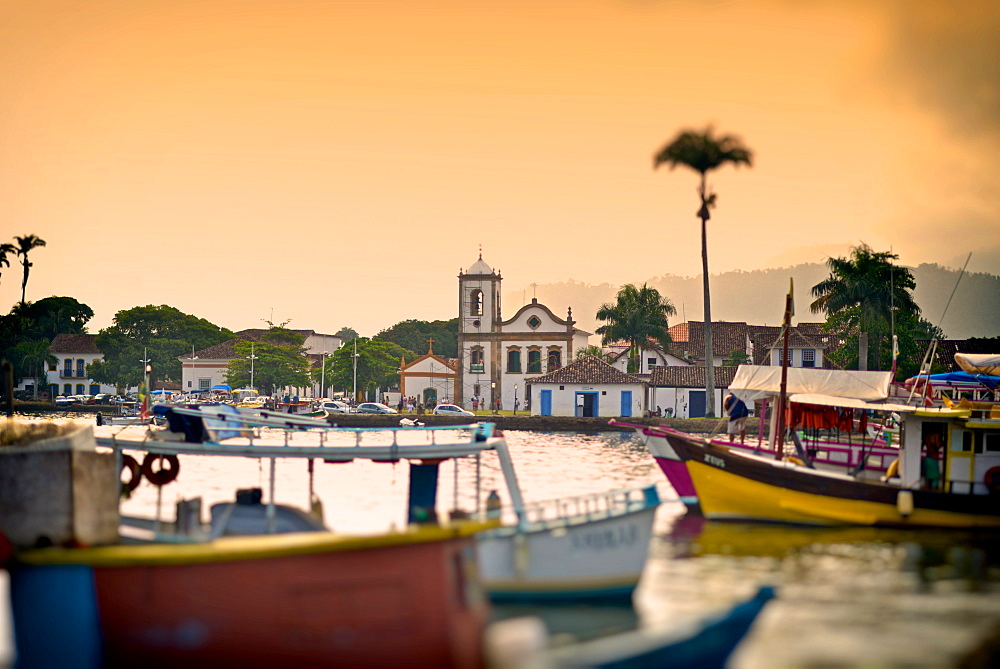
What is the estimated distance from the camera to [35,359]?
367 feet

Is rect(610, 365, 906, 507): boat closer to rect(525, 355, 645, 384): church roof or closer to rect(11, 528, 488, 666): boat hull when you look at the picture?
rect(11, 528, 488, 666): boat hull

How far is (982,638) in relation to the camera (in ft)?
50.9

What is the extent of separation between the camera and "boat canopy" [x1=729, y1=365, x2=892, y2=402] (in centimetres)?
3134

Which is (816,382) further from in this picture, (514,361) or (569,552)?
(514,361)

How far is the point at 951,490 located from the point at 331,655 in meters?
18.8

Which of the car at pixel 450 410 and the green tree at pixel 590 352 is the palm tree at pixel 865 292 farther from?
the green tree at pixel 590 352

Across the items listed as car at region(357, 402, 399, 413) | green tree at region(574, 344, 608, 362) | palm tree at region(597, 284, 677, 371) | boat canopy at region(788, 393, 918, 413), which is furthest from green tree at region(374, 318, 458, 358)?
boat canopy at region(788, 393, 918, 413)

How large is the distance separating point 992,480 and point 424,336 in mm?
125111

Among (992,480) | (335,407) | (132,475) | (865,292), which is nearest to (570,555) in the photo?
(132,475)

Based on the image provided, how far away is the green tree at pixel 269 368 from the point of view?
96062mm

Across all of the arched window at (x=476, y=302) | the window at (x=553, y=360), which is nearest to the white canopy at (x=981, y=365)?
the window at (x=553, y=360)

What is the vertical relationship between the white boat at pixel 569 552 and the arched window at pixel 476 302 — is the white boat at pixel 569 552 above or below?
below

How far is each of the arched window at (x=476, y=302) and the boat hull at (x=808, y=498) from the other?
57821 millimetres

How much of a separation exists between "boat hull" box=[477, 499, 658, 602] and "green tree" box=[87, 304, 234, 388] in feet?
325
